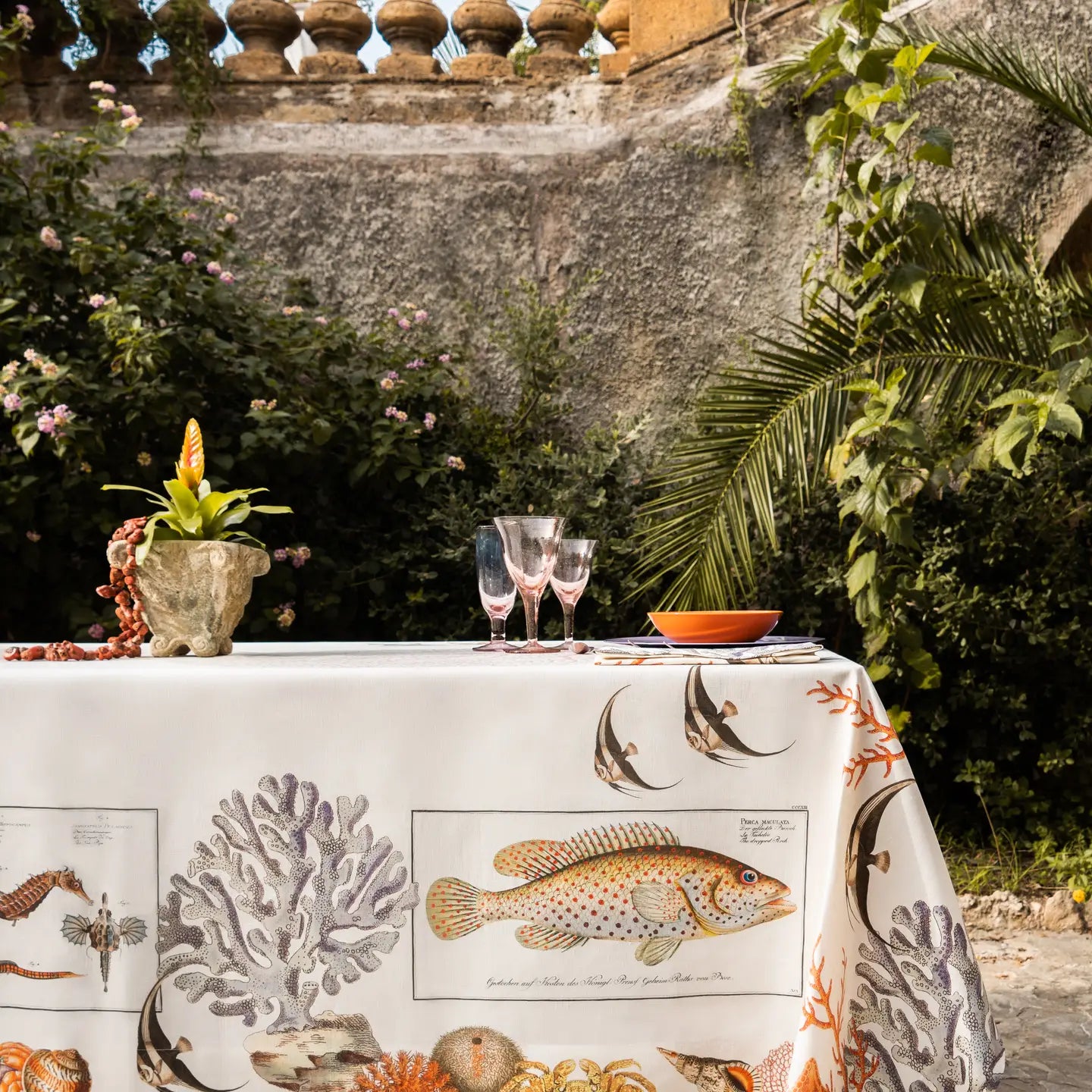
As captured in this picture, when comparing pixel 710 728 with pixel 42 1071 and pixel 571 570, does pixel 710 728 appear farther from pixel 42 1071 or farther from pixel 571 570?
pixel 42 1071

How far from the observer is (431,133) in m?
→ 4.04

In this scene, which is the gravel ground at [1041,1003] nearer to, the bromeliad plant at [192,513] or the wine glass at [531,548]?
the wine glass at [531,548]

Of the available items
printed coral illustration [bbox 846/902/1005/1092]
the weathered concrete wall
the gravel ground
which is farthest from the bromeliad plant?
the weathered concrete wall

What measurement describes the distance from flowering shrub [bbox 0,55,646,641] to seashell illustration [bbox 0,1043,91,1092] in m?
1.90

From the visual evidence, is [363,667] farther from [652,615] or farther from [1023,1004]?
[1023,1004]

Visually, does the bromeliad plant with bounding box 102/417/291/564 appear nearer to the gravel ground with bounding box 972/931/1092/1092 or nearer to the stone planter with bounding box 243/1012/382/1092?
the stone planter with bounding box 243/1012/382/1092

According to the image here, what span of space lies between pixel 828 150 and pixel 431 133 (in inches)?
71.2

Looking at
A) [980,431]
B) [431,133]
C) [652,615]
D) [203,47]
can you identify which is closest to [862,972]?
[652,615]

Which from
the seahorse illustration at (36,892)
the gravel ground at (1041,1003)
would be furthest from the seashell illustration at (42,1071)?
the gravel ground at (1041,1003)

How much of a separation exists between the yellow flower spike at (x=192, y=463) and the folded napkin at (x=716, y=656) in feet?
2.31

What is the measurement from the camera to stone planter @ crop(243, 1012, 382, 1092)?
1.37 metres

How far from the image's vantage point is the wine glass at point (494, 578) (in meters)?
1.67

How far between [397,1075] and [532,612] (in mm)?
666

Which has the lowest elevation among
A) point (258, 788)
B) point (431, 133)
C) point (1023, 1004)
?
point (1023, 1004)
